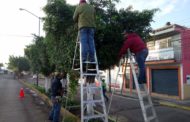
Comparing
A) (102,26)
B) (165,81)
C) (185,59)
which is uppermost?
(102,26)

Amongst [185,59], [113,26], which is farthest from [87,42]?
[185,59]

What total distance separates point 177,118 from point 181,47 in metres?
12.0

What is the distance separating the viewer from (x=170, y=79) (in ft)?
88.6

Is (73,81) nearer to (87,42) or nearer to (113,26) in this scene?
(87,42)

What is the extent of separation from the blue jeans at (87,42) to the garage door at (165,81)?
62.6 ft

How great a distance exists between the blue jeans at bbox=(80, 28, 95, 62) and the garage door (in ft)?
62.6

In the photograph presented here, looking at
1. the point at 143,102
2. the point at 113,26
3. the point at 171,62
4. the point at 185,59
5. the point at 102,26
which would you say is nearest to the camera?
the point at 143,102

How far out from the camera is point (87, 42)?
338 inches

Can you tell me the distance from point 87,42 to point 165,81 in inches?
803

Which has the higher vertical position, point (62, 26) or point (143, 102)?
point (62, 26)

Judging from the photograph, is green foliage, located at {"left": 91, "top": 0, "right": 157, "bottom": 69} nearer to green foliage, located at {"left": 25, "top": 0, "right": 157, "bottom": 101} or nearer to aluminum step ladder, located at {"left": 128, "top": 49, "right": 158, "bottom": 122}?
green foliage, located at {"left": 25, "top": 0, "right": 157, "bottom": 101}

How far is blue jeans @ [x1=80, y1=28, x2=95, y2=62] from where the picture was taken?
8.51 meters

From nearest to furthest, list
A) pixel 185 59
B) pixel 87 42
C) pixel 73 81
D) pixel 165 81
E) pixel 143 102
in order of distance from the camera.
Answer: pixel 143 102, pixel 87 42, pixel 73 81, pixel 185 59, pixel 165 81

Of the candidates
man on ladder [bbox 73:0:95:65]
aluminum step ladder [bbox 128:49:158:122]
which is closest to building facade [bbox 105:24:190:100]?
man on ladder [bbox 73:0:95:65]
